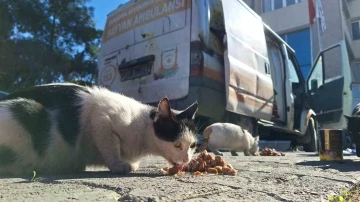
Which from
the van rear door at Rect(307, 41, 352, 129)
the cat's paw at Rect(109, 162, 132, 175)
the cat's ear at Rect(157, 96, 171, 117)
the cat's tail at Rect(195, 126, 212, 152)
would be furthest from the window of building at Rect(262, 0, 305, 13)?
the cat's paw at Rect(109, 162, 132, 175)

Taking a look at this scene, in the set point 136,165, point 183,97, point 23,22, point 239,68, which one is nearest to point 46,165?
point 136,165

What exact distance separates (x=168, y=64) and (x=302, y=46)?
19750 millimetres

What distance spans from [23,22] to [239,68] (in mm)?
11848

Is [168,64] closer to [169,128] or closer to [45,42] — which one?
[169,128]

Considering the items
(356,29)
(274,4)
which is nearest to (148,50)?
(274,4)

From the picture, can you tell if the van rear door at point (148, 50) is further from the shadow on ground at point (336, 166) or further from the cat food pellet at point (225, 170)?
the cat food pellet at point (225, 170)

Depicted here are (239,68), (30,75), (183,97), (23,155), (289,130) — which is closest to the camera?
(23,155)

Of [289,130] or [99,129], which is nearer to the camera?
[99,129]

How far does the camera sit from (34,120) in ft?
7.77

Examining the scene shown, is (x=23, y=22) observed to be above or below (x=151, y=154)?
above

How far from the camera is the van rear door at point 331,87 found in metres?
7.56

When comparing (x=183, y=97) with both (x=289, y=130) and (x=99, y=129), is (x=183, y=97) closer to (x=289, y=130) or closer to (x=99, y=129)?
(x=99, y=129)

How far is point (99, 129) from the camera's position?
2430 mm

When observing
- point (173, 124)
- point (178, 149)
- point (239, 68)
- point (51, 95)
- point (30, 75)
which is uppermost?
point (30, 75)
